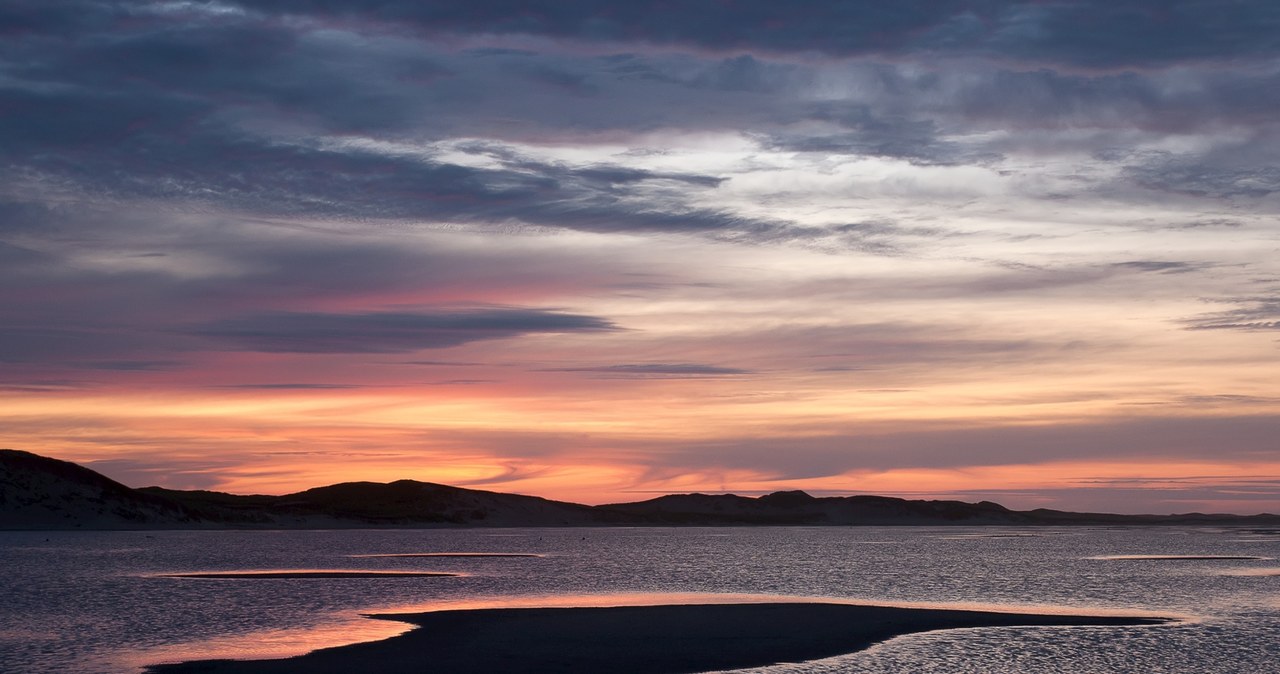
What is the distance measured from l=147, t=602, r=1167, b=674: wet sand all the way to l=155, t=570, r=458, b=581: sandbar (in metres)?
44.0

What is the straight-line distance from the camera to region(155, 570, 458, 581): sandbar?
104 metres

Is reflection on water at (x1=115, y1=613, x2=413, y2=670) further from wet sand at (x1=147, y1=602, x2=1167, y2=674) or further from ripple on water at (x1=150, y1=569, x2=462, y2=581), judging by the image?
ripple on water at (x1=150, y1=569, x2=462, y2=581)

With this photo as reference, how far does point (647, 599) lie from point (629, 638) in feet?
75.7

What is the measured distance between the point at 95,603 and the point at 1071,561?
110 m

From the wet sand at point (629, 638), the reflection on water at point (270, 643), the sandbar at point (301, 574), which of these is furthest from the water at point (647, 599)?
the sandbar at point (301, 574)

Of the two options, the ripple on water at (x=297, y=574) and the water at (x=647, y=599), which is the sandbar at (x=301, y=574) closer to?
the ripple on water at (x=297, y=574)

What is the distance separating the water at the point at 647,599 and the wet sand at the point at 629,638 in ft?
8.51

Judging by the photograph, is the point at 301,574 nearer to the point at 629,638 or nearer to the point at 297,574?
the point at 297,574

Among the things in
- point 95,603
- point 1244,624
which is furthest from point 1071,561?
point 95,603

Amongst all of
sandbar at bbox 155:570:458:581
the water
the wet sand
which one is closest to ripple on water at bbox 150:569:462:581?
sandbar at bbox 155:570:458:581

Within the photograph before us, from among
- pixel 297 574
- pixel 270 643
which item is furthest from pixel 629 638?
pixel 297 574

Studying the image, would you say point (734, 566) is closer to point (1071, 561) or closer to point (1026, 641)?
point (1071, 561)

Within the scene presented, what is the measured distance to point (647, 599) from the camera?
74438mm

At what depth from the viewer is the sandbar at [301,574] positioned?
10368 cm
